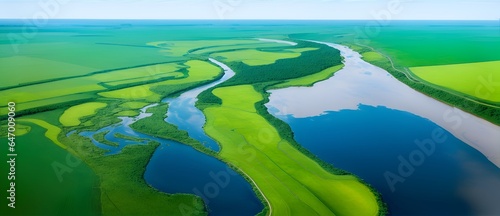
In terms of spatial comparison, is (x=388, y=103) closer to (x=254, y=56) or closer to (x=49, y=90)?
(x=49, y=90)

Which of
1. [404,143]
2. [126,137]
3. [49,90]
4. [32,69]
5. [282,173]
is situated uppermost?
[32,69]

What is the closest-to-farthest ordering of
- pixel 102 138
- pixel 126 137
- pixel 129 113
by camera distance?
1. pixel 102 138
2. pixel 126 137
3. pixel 129 113

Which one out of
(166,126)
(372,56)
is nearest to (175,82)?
(166,126)

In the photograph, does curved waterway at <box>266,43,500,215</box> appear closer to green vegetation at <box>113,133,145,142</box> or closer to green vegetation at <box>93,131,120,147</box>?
green vegetation at <box>113,133,145,142</box>

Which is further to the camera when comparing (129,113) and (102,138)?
(129,113)

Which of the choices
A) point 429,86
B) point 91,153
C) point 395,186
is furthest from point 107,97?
point 429,86

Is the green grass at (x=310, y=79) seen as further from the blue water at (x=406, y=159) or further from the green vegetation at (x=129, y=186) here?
the green vegetation at (x=129, y=186)

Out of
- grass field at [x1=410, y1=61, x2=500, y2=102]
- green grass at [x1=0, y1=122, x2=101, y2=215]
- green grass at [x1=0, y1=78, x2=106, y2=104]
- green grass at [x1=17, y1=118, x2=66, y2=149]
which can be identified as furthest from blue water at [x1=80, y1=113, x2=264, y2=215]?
grass field at [x1=410, y1=61, x2=500, y2=102]
